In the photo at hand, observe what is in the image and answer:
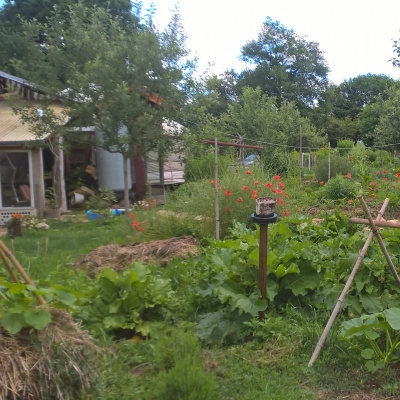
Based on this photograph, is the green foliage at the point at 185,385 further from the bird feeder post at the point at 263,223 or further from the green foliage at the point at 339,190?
the green foliage at the point at 339,190

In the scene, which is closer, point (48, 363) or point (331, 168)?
point (48, 363)

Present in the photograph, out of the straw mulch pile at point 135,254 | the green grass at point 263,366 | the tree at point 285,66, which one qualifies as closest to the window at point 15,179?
the straw mulch pile at point 135,254

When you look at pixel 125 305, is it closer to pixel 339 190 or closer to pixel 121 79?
pixel 121 79

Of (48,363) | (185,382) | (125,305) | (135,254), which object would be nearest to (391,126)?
(135,254)

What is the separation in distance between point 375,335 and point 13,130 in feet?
44.2

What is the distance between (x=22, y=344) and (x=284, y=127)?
25911mm

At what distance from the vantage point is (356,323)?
4.02 meters

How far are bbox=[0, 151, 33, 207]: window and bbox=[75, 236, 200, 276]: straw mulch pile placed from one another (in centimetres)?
815

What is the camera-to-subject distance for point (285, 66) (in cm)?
5353

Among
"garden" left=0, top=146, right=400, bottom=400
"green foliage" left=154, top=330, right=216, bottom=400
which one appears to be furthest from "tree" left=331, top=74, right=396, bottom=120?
"green foliage" left=154, top=330, right=216, bottom=400

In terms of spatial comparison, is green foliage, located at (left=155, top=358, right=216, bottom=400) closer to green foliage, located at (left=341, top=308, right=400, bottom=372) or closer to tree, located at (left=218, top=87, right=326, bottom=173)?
green foliage, located at (left=341, top=308, right=400, bottom=372)

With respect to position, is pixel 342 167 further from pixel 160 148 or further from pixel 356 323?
pixel 356 323

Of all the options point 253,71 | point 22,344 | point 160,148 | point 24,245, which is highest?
point 253,71

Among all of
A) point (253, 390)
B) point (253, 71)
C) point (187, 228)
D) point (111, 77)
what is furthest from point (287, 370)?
point (253, 71)
